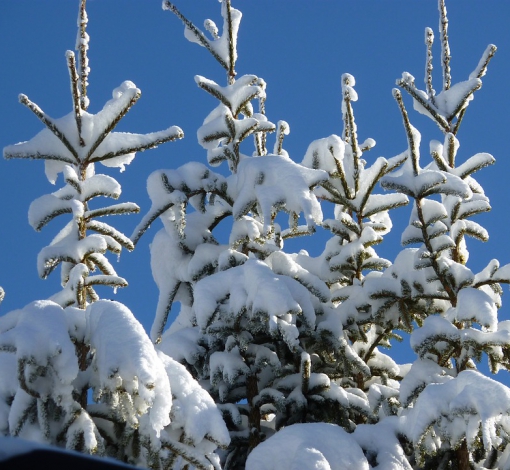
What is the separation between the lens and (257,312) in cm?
515

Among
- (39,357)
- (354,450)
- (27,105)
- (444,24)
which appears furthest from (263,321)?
(444,24)

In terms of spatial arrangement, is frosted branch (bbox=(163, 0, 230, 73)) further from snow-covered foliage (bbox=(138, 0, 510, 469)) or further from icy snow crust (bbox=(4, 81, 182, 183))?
icy snow crust (bbox=(4, 81, 182, 183))

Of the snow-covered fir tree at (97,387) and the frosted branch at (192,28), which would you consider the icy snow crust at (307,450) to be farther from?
the frosted branch at (192,28)

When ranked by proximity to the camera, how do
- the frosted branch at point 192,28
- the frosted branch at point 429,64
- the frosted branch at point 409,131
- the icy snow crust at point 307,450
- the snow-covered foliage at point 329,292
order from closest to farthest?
the icy snow crust at point 307,450, the snow-covered foliage at point 329,292, the frosted branch at point 409,131, the frosted branch at point 429,64, the frosted branch at point 192,28

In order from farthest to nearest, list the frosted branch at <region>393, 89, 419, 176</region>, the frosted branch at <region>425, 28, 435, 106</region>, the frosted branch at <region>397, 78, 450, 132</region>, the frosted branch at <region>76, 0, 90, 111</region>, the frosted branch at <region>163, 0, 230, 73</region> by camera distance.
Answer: the frosted branch at <region>163, 0, 230, 73</region>, the frosted branch at <region>425, 28, 435, 106</region>, the frosted branch at <region>397, 78, 450, 132</region>, the frosted branch at <region>393, 89, 419, 176</region>, the frosted branch at <region>76, 0, 90, 111</region>

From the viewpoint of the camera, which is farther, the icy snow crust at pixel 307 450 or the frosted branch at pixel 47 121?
the frosted branch at pixel 47 121

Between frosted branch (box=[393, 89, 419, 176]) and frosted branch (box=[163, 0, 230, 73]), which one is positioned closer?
frosted branch (box=[393, 89, 419, 176])

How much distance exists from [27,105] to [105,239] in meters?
1.16

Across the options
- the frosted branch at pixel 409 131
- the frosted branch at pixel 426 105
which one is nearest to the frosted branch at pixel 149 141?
the frosted branch at pixel 409 131


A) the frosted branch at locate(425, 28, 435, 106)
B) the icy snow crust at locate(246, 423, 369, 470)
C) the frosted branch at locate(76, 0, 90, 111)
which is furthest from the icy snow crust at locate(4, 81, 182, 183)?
the frosted branch at locate(425, 28, 435, 106)

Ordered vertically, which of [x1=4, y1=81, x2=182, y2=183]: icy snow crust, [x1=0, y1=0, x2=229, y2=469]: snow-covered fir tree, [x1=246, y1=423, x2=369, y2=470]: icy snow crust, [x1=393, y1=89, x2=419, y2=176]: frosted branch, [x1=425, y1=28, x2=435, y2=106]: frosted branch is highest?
[x1=425, y1=28, x2=435, y2=106]: frosted branch

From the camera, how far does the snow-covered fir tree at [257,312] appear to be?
3789mm

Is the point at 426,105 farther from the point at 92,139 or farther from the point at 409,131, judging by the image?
the point at 92,139

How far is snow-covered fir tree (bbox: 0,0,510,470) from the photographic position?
379 cm
